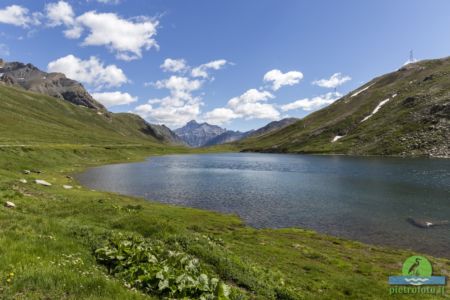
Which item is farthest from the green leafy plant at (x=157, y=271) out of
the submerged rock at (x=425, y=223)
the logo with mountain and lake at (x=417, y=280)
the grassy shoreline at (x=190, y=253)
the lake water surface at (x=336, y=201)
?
the submerged rock at (x=425, y=223)

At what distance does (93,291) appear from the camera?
11570 mm

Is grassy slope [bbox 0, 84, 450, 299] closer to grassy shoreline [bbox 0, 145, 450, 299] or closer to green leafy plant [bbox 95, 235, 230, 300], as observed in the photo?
grassy shoreline [bbox 0, 145, 450, 299]

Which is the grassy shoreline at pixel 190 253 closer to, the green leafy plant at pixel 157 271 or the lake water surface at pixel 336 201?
the green leafy plant at pixel 157 271

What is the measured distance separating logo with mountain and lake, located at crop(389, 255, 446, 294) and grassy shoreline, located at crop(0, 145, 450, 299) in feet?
2.87

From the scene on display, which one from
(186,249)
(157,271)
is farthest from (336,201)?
(157,271)

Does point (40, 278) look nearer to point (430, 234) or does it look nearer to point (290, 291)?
point (290, 291)

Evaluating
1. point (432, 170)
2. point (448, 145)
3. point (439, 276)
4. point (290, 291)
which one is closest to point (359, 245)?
point (439, 276)

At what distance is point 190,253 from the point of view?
19859mm

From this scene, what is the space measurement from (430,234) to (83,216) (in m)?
42.6

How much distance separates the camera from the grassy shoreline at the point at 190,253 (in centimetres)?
1200

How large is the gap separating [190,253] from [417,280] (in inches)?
745

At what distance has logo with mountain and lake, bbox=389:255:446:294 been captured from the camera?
23922 millimetres

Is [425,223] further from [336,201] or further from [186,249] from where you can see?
[186,249]

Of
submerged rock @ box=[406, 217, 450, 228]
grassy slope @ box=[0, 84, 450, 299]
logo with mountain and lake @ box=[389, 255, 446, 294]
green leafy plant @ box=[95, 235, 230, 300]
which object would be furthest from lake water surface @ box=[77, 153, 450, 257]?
green leafy plant @ box=[95, 235, 230, 300]
